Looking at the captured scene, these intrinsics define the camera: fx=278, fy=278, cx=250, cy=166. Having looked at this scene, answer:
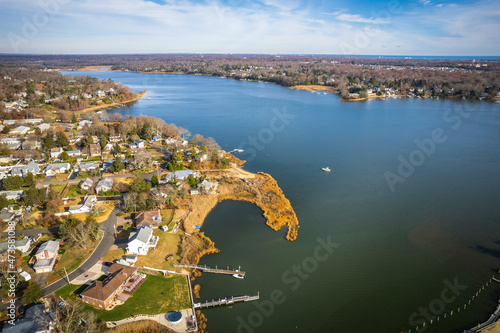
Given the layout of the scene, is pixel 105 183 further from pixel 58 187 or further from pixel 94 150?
pixel 94 150

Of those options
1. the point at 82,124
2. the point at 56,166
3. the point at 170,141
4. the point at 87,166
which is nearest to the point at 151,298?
the point at 87,166

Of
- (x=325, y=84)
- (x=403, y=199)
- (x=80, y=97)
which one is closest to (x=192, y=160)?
(x=403, y=199)

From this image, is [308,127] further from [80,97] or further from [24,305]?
[80,97]

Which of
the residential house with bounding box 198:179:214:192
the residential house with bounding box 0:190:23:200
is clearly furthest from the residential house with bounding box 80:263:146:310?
the residential house with bounding box 0:190:23:200

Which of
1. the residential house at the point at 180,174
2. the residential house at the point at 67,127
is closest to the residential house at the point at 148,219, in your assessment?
the residential house at the point at 180,174

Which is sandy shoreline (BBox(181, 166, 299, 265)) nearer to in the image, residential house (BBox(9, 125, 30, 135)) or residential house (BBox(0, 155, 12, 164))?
residential house (BBox(0, 155, 12, 164))

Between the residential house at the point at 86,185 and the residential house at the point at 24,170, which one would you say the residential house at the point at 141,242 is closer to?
the residential house at the point at 86,185

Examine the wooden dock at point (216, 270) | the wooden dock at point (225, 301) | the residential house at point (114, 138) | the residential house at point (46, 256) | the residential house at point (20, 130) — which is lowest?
the wooden dock at point (225, 301)
